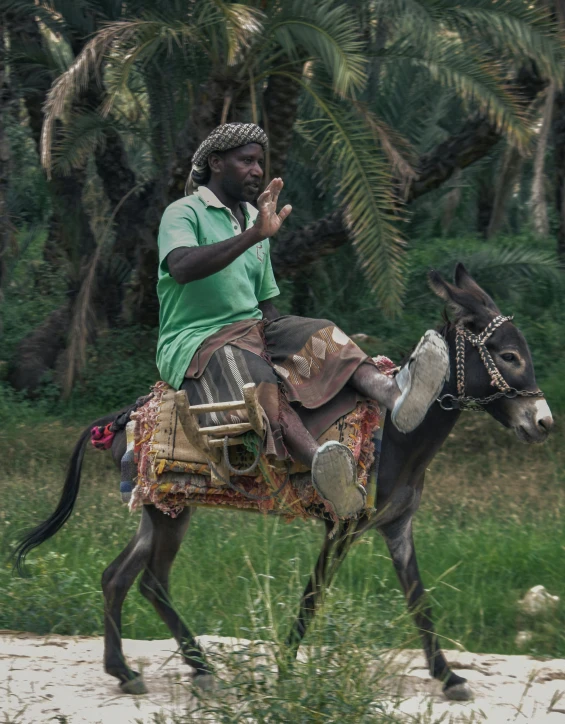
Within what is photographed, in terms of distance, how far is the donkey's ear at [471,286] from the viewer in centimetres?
546

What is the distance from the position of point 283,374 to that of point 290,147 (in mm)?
8030

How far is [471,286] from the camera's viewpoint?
5520mm

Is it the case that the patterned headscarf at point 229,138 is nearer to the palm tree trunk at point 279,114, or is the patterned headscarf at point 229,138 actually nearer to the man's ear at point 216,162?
the man's ear at point 216,162

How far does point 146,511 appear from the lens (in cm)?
579

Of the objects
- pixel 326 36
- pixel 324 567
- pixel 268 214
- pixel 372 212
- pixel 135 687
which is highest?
pixel 326 36

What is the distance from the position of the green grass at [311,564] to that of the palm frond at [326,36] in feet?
10.8

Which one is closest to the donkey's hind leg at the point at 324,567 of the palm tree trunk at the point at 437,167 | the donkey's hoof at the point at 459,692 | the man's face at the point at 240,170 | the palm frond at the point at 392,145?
the donkey's hoof at the point at 459,692

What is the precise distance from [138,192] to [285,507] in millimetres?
8163

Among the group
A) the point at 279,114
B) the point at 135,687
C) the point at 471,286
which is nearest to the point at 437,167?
the point at 279,114

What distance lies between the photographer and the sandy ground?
5.14 metres

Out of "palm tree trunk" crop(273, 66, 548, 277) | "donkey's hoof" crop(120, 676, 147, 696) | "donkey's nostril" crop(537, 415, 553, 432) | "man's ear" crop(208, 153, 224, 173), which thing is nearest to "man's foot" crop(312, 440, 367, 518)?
"donkey's nostril" crop(537, 415, 553, 432)

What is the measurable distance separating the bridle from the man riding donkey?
0.36 meters

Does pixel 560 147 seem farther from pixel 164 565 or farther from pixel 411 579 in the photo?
pixel 164 565

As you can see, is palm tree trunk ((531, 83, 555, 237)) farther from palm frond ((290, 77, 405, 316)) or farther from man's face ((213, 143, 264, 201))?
man's face ((213, 143, 264, 201))
